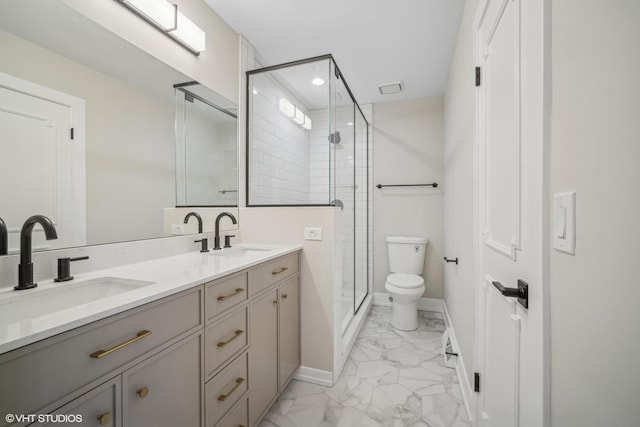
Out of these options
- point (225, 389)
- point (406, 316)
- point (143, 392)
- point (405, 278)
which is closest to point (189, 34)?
point (143, 392)

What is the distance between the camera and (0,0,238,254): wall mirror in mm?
947

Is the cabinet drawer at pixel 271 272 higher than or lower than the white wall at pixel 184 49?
lower

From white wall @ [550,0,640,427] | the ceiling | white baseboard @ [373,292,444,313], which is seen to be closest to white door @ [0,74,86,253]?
the ceiling

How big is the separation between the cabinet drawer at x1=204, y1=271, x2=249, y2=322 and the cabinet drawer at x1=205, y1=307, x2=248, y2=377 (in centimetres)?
5

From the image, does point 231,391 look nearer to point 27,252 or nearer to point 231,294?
point 231,294

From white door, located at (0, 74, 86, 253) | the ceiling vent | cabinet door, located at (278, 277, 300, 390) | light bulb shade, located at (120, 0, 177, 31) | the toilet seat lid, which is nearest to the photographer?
white door, located at (0, 74, 86, 253)

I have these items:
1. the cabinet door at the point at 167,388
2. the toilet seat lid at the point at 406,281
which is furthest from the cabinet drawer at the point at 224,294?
the toilet seat lid at the point at 406,281

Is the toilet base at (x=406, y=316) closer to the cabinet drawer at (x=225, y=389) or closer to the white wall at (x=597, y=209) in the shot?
the cabinet drawer at (x=225, y=389)

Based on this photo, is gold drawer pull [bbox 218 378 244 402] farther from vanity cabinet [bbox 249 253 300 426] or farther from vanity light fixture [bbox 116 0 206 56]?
vanity light fixture [bbox 116 0 206 56]

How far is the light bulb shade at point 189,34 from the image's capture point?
1593 millimetres

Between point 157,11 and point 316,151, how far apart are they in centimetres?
169

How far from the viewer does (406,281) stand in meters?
2.68

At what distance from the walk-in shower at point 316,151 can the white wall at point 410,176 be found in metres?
0.15

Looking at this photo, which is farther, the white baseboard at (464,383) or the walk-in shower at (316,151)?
the walk-in shower at (316,151)
